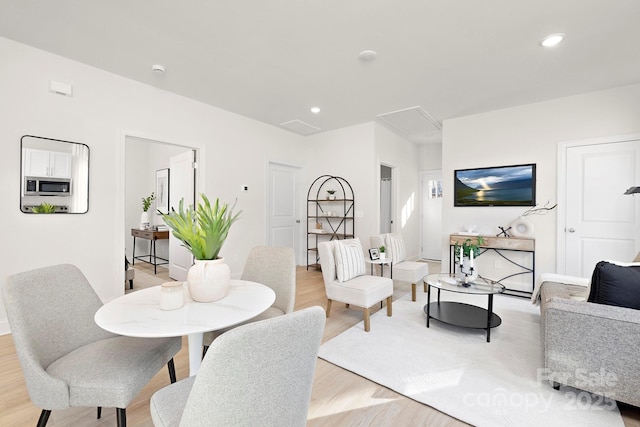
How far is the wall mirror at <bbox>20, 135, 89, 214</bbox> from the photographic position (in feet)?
8.91

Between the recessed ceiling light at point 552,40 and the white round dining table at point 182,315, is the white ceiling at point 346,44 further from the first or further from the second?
the white round dining table at point 182,315

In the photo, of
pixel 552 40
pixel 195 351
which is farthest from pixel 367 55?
pixel 195 351

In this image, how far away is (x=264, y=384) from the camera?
75cm

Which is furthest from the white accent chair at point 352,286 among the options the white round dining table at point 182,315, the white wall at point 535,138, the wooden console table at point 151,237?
the wooden console table at point 151,237

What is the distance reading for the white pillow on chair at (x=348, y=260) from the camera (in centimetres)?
296

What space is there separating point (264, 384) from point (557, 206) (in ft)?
14.9

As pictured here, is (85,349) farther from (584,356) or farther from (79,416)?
(584,356)

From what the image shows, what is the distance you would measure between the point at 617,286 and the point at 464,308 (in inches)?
57.3

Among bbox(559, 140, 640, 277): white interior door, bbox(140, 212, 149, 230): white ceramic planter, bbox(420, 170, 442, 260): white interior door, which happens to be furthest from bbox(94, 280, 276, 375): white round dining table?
bbox(420, 170, 442, 260): white interior door

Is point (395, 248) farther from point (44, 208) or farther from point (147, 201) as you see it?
point (147, 201)

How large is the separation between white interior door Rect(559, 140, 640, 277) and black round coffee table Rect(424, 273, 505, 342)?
182 centimetres

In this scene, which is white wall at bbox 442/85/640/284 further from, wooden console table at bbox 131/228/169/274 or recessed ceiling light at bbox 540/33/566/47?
wooden console table at bbox 131/228/169/274

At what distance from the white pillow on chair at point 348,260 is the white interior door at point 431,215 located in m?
3.83

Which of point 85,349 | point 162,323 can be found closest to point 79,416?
point 85,349
